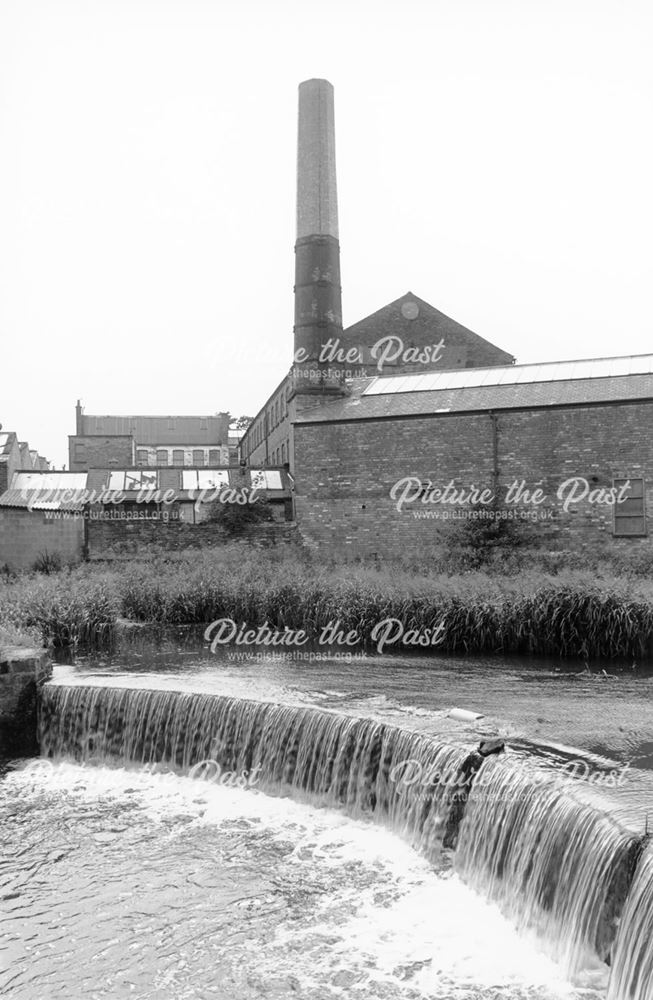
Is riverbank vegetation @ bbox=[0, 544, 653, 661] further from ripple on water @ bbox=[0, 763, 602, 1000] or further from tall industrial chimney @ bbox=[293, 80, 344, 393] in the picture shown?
tall industrial chimney @ bbox=[293, 80, 344, 393]

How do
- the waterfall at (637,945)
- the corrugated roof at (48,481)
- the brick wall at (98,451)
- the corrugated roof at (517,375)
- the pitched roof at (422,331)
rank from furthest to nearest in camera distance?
the brick wall at (98,451) < the pitched roof at (422,331) < the corrugated roof at (48,481) < the corrugated roof at (517,375) < the waterfall at (637,945)

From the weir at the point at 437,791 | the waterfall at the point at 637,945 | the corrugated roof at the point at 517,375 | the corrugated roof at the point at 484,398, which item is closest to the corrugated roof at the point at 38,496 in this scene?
the corrugated roof at the point at 484,398

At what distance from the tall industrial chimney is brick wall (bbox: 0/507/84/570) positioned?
861 cm

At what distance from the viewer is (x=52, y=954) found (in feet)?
18.1

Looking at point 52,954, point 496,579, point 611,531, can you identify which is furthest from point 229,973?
point 611,531

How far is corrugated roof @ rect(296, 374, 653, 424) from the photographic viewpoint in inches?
870

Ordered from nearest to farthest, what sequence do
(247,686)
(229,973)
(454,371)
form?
(229,973) → (247,686) → (454,371)

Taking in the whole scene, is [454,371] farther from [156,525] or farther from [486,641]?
[486,641]

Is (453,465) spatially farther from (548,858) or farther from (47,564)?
(548,858)

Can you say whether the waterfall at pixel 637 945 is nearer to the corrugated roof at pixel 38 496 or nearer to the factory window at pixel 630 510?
the factory window at pixel 630 510

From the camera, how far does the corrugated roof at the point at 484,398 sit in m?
22.1

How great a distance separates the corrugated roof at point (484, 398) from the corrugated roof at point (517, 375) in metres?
0.29

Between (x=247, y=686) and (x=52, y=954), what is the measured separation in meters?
5.45

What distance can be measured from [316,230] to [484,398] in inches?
321
